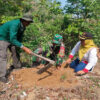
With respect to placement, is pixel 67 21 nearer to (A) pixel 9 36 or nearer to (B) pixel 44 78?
(A) pixel 9 36

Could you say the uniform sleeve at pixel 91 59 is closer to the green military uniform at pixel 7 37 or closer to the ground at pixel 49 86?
the ground at pixel 49 86

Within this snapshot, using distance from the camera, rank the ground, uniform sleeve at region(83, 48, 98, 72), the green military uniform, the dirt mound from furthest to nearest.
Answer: uniform sleeve at region(83, 48, 98, 72)
the green military uniform
the dirt mound
the ground

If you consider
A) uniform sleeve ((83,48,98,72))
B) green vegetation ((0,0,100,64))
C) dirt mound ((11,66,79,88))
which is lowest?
dirt mound ((11,66,79,88))

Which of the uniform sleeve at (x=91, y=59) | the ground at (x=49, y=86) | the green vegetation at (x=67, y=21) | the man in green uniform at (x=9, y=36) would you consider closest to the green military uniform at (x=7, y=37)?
the man in green uniform at (x=9, y=36)

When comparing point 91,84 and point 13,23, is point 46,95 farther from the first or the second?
point 13,23

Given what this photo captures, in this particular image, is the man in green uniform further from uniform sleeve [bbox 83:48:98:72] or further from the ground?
uniform sleeve [bbox 83:48:98:72]

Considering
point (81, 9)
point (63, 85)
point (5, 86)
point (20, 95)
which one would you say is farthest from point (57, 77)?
point (81, 9)

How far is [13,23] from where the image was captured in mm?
3045

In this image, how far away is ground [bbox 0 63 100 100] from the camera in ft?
8.21

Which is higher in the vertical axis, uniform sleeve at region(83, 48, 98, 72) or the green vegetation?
the green vegetation

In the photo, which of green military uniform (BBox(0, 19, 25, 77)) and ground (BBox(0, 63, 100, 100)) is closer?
ground (BBox(0, 63, 100, 100))

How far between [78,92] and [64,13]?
3777 mm

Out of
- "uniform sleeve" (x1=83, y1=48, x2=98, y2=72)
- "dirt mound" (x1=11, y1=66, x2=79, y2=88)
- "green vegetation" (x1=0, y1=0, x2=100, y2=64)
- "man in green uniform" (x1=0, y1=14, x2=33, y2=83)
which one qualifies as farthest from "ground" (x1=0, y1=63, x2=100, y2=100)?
"green vegetation" (x1=0, y1=0, x2=100, y2=64)

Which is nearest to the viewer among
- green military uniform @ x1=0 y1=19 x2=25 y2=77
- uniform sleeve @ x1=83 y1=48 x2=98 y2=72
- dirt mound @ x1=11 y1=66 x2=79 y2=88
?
dirt mound @ x1=11 y1=66 x2=79 y2=88
